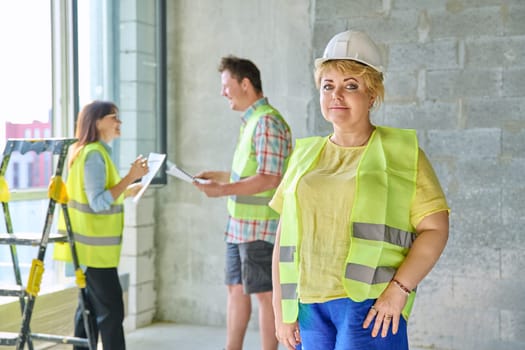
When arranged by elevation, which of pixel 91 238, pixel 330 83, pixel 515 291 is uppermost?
pixel 330 83

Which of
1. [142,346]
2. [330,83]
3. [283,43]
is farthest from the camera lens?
[283,43]

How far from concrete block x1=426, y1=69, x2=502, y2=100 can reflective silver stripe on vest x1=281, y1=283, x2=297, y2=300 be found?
96.6 inches

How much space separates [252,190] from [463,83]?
1409 mm

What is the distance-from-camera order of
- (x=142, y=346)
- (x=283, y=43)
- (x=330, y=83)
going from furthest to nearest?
(x=283, y=43), (x=142, y=346), (x=330, y=83)

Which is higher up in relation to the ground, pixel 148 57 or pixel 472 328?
pixel 148 57

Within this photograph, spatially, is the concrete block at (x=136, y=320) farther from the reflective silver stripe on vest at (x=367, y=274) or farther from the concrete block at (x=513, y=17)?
the reflective silver stripe on vest at (x=367, y=274)

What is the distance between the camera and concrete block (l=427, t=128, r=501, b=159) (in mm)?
4188

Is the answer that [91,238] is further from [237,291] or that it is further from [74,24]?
[74,24]

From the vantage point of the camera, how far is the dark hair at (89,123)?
3545 mm

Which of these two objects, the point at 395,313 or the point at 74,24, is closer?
the point at 395,313

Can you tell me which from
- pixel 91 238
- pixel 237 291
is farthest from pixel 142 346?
pixel 91 238

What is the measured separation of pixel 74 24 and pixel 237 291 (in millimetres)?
1707

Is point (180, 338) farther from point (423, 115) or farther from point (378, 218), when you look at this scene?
point (378, 218)

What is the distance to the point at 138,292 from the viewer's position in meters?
4.94
